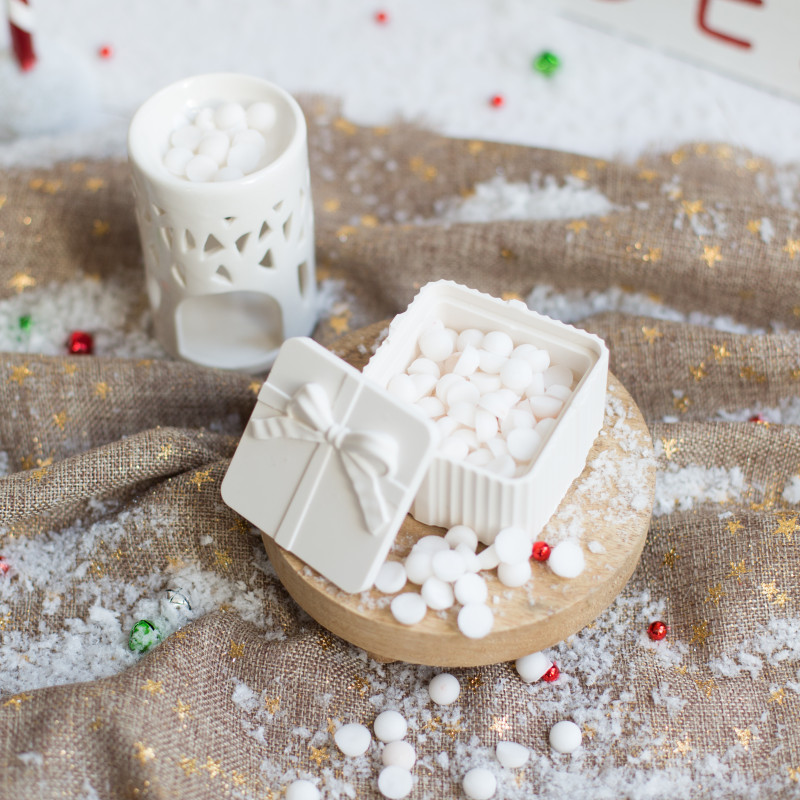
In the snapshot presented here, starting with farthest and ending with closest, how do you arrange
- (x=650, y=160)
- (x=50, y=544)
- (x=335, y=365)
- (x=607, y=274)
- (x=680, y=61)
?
1. (x=680, y=61)
2. (x=650, y=160)
3. (x=607, y=274)
4. (x=50, y=544)
5. (x=335, y=365)

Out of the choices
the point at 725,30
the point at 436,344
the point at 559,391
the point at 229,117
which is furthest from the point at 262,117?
the point at 725,30

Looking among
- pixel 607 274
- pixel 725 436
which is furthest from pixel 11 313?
pixel 725 436

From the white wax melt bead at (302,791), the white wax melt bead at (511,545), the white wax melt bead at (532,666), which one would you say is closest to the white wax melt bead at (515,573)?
the white wax melt bead at (511,545)

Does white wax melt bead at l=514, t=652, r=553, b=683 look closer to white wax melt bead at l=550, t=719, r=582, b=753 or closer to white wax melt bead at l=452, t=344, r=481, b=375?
white wax melt bead at l=550, t=719, r=582, b=753

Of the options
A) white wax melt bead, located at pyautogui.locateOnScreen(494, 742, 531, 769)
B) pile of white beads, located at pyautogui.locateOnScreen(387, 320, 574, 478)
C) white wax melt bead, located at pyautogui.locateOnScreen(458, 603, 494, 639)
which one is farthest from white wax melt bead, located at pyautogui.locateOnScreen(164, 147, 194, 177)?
white wax melt bead, located at pyautogui.locateOnScreen(494, 742, 531, 769)

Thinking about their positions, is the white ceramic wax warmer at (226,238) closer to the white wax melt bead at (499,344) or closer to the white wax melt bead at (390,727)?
the white wax melt bead at (499,344)

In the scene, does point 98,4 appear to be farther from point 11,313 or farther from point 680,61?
point 680,61
